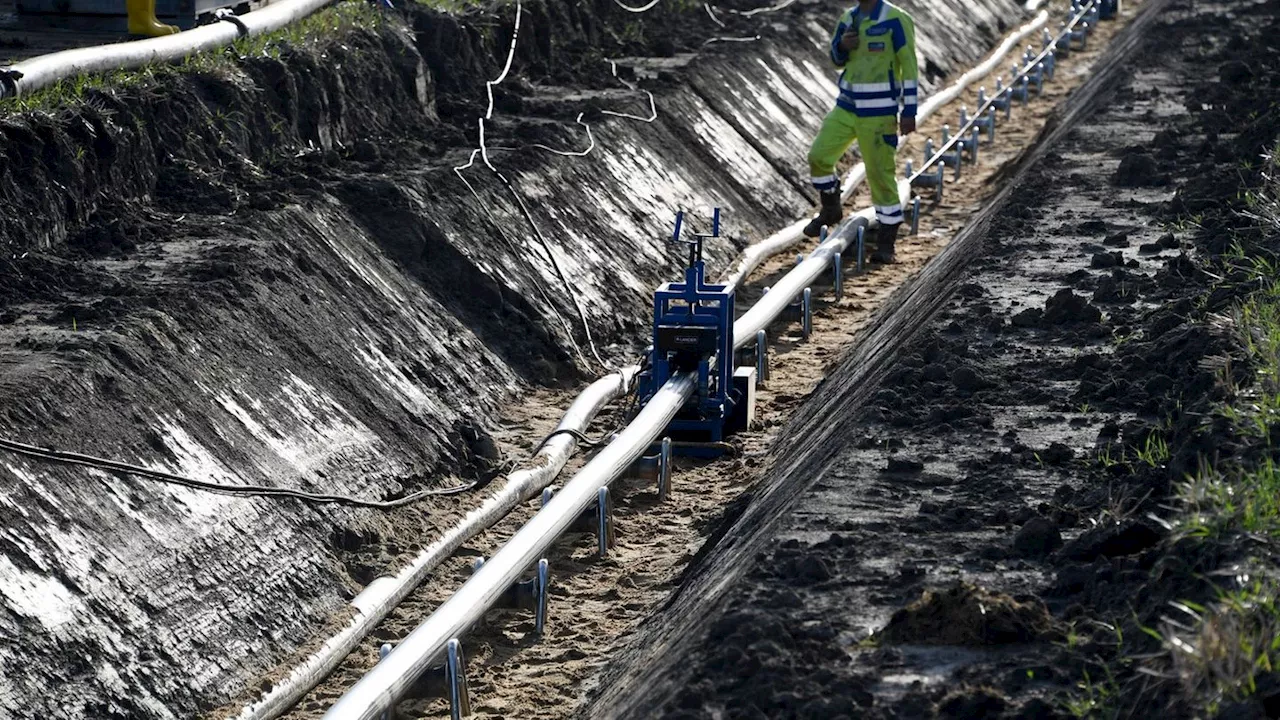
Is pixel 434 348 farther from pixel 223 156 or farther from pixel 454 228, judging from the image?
pixel 223 156

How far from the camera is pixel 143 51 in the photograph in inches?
449

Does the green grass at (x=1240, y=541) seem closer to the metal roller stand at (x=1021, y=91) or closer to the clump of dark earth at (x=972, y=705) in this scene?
the clump of dark earth at (x=972, y=705)

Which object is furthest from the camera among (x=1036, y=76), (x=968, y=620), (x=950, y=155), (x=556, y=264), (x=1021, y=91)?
(x=1036, y=76)

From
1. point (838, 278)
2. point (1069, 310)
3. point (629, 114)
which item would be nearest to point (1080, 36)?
point (629, 114)

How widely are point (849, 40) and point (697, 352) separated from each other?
4264mm

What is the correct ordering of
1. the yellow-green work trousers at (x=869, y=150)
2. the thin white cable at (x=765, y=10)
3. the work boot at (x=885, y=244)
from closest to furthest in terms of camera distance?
1. the yellow-green work trousers at (x=869, y=150)
2. the work boot at (x=885, y=244)
3. the thin white cable at (x=765, y=10)

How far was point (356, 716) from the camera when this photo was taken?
6.08m

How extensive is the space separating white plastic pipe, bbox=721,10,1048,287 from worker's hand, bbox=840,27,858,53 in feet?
3.05

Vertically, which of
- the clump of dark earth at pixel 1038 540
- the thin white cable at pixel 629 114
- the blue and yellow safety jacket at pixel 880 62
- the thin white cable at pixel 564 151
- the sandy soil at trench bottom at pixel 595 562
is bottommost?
the sandy soil at trench bottom at pixel 595 562

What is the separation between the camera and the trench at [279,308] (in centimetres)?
711

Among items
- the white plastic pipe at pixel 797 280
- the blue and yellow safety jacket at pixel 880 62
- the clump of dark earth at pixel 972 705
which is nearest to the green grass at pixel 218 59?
the blue and yellow safety jacket at pixel 880 62

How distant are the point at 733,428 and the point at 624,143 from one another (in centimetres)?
434

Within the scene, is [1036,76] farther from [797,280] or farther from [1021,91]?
[797,280]

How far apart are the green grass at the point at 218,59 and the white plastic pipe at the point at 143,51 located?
4 cm
